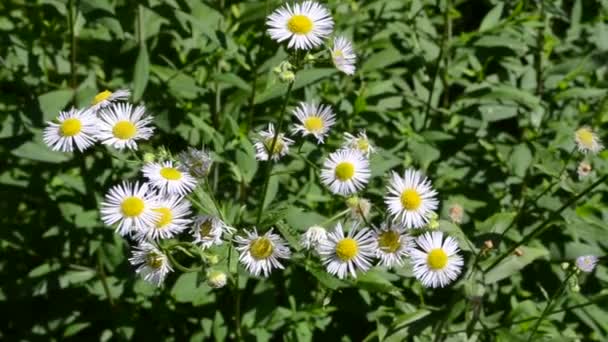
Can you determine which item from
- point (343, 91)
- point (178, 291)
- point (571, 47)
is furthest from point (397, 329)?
point (571, 47)

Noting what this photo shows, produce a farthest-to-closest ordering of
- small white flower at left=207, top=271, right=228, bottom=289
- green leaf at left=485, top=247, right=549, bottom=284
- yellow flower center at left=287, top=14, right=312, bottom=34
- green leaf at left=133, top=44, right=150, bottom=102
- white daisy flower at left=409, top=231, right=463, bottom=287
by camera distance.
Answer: green leaf at left=133, top=44, right=150, bottom=102
green leaf at left=485, top=247, right=549, bottom=284
white daisy flower at left=409, top=231, right=463, bottom=287
yellow flower center at left=287, top=14, right=312, bottom=34
small white flower at left=207, top=271, right=228, bottom=289

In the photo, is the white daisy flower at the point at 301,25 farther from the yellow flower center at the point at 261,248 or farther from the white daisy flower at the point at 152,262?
the white daisy flower at the point at 152,262

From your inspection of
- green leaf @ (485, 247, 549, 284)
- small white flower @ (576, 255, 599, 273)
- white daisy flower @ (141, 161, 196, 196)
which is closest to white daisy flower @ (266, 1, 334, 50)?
white daisy flower @ (141, 161, 196, 196)

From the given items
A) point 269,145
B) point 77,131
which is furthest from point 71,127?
point 269,145

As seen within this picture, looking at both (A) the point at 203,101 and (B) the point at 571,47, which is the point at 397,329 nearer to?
(A) the point at 203,101

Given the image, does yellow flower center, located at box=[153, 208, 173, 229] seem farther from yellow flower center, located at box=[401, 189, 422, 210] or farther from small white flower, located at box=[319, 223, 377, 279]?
yellow flower center, located at box=[401, 189, 422, 210]

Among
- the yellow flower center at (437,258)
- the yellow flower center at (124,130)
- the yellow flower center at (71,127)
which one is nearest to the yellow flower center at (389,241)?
the yellow flower center at (437,258)

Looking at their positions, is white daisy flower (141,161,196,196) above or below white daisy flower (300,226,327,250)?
above

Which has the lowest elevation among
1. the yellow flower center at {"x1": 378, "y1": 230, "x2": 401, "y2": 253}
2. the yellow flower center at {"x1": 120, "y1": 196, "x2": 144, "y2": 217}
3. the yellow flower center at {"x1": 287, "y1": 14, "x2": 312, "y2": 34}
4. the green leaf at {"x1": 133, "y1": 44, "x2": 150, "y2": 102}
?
the yellow flower center at {"x1": 378, "y1": 230, "x2": 401, "y2": 253}

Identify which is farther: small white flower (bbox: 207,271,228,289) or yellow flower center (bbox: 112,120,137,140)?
yellow flower center (bbox: 112,120,137,140)
